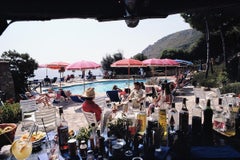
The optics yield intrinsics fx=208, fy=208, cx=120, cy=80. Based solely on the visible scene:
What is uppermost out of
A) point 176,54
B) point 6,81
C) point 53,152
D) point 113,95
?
point 176,54

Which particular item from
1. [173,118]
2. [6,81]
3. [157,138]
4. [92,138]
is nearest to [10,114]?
[6,81]

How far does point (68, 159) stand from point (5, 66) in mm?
10329

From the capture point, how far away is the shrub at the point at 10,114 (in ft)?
22.4

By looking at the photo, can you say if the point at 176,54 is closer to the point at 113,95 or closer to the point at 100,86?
the point at 100,86

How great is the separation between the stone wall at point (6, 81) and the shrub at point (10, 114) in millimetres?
3424

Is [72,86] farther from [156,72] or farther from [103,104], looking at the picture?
[103,104]

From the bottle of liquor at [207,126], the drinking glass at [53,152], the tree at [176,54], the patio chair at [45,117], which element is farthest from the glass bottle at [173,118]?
the tree at [176,54]

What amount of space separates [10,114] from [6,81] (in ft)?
13.9

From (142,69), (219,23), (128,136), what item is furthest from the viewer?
(142,69)

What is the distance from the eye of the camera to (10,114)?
23.5 ft

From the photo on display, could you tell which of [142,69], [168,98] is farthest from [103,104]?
[142,69]

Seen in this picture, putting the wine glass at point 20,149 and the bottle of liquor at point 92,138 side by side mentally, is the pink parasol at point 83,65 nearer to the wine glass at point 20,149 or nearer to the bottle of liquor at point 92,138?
the bottle of liquor at point 92,138

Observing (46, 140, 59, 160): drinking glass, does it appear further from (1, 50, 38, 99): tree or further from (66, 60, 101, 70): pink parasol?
(1, 50, 38, 99): tree

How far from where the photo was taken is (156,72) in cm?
2803
